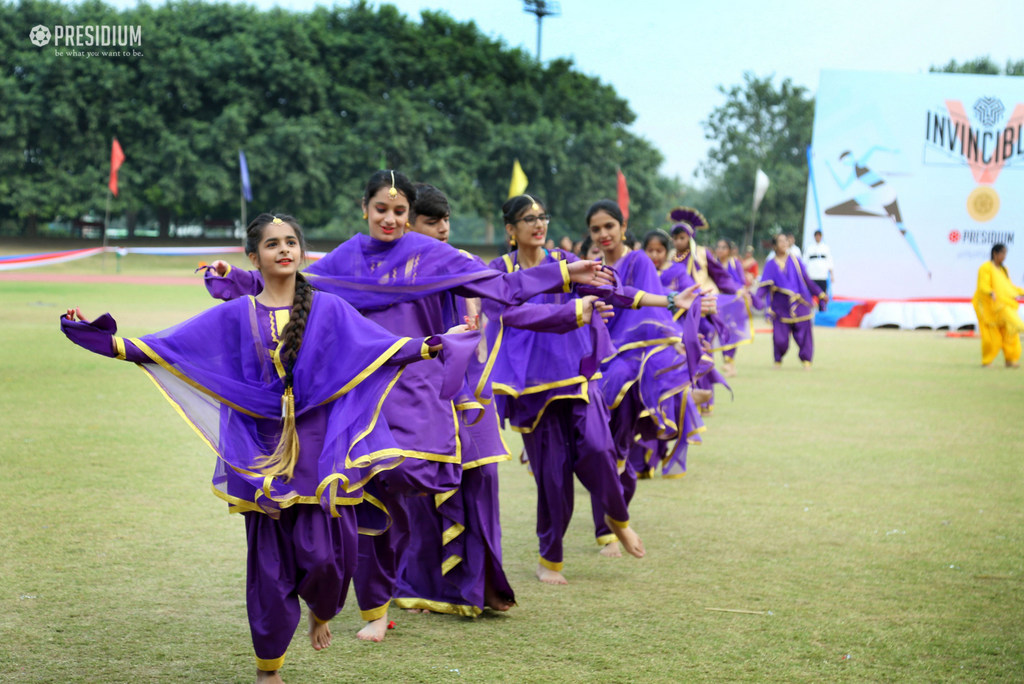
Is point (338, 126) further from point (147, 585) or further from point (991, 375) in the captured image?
point (147, 585)

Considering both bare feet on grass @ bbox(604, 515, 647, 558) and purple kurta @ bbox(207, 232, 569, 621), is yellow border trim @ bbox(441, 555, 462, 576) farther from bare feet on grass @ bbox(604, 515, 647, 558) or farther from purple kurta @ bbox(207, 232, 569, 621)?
bare feet on grass @ bbox(604, 515, 647, 558)

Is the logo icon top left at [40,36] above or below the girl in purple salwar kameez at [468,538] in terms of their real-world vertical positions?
above

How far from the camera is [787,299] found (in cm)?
1524

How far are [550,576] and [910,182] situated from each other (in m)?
21.2

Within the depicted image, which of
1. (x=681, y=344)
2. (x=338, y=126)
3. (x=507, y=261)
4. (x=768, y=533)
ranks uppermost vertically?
(x=338, y=126)

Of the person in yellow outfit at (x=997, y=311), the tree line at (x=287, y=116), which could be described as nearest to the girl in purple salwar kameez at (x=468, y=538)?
the person in yellow outfit at (x=997, y=311)

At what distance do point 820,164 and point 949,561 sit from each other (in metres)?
19.7

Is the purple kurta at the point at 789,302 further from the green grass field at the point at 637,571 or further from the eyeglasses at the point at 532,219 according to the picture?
the eyeglasses at the point at 532,219

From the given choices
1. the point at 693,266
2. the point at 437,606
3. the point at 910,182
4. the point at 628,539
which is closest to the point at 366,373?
the point at 437,606

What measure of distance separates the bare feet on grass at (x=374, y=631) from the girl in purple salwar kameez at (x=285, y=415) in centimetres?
34

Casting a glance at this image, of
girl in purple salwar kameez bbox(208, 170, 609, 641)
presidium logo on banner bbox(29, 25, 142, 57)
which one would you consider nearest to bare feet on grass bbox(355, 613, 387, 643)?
girl in purple salwar kameez bbox(208, 170, 609, 641)

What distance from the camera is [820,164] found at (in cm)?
2367

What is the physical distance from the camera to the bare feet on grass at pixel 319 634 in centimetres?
372

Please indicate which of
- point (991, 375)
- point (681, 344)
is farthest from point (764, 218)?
point (681, 344)
